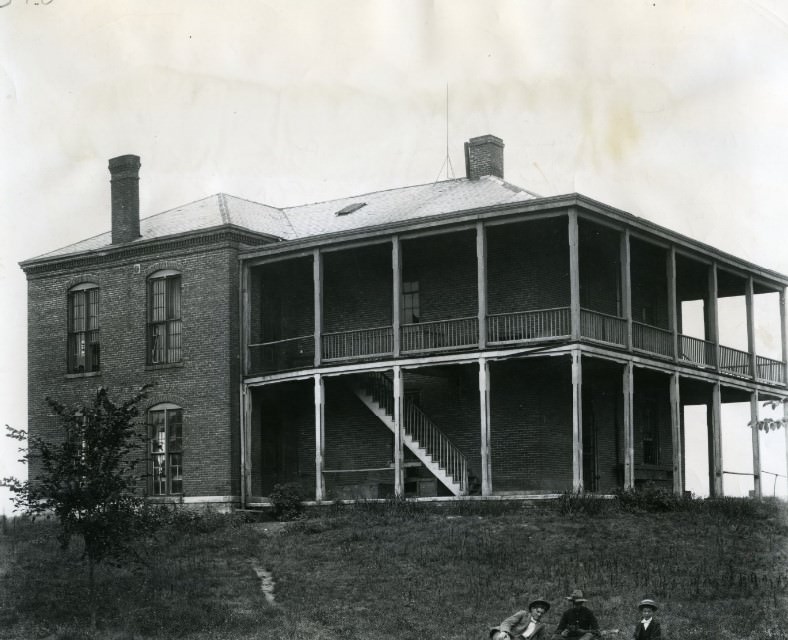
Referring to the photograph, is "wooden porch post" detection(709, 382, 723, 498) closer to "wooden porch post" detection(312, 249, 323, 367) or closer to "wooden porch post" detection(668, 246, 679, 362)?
"wooden porch post" detection(668, 246, 679, 362)

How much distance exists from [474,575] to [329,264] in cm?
1392

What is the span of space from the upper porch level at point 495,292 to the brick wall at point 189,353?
0.69 meters

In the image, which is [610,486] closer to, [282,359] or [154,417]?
[282,359]

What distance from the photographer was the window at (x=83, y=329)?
3494 centimetres

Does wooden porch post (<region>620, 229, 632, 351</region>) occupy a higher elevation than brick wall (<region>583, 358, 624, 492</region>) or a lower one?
higher

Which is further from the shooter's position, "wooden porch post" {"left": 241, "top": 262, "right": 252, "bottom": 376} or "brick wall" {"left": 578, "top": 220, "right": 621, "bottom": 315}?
"wooden porch post" {"left": 241, "top": 262, "right": 252, "bottom": 376}

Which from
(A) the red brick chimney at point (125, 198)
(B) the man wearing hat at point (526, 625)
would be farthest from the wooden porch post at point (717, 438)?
(A) the red brick chimney at point (125, 198)

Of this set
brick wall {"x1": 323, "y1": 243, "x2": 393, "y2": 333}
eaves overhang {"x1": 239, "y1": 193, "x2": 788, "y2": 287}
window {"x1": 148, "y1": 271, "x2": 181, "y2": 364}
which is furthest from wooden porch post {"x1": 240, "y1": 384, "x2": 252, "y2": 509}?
eaves overhang {"x1": 239, "y1": 193, "x2": 788, "y2": 287}

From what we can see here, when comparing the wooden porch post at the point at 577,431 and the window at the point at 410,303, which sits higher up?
the window at the point at 410,303

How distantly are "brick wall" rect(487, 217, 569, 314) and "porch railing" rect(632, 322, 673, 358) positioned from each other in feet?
5.92

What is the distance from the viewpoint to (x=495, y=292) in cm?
3119

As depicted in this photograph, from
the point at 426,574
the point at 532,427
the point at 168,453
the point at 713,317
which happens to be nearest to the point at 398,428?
the point at 532,427

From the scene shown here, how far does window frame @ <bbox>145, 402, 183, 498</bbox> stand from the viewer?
32.7m

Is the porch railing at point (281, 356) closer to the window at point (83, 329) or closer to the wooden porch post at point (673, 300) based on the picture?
the window at point (83, 329)
